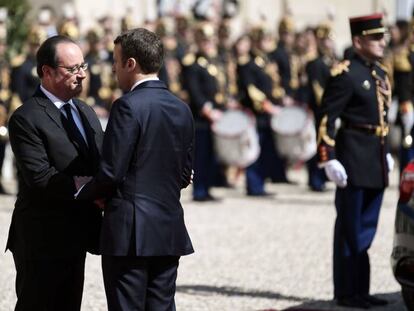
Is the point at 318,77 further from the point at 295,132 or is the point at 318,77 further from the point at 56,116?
the point at 56,116

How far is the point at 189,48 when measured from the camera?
15344 millimetres

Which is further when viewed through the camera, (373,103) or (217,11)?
(217,11)

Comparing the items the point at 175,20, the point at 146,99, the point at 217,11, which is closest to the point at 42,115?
the point at 146,99

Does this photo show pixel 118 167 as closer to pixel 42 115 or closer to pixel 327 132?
pixel 42 115

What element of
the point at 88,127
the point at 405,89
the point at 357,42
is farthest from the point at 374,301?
the point at 405,89

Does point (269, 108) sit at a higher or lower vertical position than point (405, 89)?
lower

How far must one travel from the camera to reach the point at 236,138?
47.9 ft

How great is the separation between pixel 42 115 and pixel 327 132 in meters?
2.67

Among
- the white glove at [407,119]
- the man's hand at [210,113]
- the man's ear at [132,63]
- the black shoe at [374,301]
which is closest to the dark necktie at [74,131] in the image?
the man's ear at [132,63]

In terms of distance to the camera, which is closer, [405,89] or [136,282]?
[136,282]

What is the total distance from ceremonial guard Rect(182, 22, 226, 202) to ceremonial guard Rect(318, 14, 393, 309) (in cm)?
622

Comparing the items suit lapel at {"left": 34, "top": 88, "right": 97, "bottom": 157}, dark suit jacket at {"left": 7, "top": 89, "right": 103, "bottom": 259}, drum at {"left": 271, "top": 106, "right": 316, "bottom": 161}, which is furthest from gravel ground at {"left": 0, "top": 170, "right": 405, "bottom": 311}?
suit lapel at {"left": 34, "top": 88, "right": 97, "bottom": 157}

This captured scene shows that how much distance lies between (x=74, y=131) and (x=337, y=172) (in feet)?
8.07

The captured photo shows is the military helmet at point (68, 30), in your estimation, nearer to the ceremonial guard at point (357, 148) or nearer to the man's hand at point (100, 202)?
the ceremonial guard at point (357, 148)
